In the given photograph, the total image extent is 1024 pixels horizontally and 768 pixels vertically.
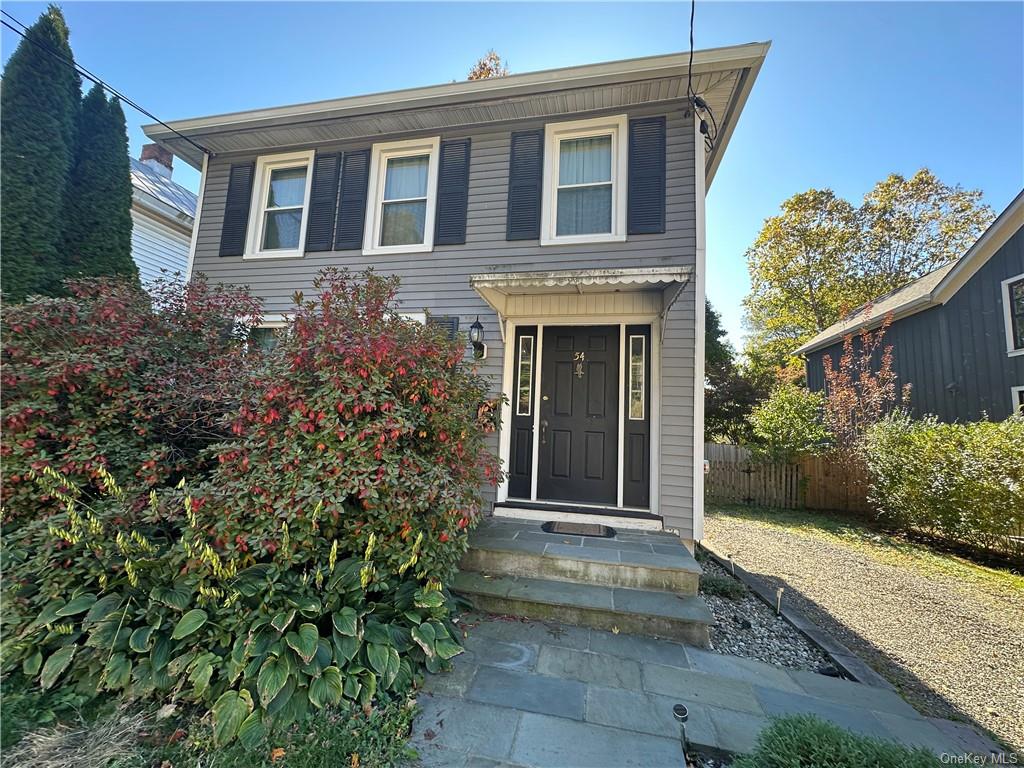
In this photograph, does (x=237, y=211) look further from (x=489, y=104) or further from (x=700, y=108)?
(x=700, y=108)

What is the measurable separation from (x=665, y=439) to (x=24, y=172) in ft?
27.2

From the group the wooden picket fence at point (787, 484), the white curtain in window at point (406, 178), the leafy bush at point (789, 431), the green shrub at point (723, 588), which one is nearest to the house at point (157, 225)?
the white curtain in window at point (406, 178)

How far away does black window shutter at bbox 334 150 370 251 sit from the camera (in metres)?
5.32

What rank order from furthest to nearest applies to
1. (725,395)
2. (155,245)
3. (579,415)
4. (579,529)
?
(725,395) → (155,245) → (579,415) → (579,529)

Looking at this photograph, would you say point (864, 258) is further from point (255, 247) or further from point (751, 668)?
point (255, 247)

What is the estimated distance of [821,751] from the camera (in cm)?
146

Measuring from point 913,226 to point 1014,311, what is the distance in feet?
34.1

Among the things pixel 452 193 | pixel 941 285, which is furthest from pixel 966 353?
pixel 452 193

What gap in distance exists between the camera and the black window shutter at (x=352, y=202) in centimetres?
532

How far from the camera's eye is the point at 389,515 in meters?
2.36

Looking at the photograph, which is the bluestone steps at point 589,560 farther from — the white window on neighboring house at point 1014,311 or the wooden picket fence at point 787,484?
the white window on neighboring house at point 1014,311

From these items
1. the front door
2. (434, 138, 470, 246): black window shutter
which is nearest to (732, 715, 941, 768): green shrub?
the front door

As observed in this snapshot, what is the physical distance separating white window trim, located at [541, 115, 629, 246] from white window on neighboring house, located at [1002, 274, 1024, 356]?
8.16 meters

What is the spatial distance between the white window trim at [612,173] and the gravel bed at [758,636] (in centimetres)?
380
